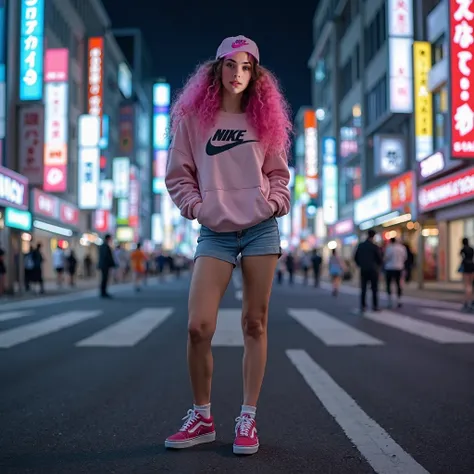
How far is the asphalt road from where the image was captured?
292 centimetres

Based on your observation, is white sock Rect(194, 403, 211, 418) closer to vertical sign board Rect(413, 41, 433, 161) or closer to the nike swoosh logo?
the nike swoosh logo

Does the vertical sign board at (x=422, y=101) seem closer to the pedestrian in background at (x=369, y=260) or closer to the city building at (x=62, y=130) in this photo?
the city building at (x=62, y=130)

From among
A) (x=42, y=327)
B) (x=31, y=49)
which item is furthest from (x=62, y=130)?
(x=42, y=327)

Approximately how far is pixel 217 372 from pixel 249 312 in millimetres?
2391

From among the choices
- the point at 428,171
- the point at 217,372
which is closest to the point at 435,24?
the point at 428,171

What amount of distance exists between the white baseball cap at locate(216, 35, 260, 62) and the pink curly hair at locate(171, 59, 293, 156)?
5 centimetres

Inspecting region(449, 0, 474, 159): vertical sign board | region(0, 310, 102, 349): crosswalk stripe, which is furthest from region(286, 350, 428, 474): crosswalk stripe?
region(449, 0, 474, 159): vertical sign board

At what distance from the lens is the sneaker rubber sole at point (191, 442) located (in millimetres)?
3066

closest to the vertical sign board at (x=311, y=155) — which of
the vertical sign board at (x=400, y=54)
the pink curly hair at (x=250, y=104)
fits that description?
the vertical sign board at (x=400, y=54)

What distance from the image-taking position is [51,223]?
32438mm

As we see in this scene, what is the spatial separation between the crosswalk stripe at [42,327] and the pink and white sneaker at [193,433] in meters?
4.53

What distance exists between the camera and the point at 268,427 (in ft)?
11.7

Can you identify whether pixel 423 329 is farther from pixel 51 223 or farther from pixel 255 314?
pixel 51 223

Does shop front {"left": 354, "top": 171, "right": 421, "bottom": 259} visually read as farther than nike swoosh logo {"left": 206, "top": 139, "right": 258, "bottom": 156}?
Yes
